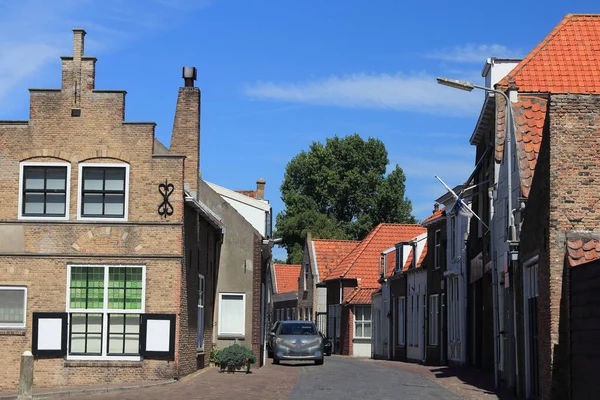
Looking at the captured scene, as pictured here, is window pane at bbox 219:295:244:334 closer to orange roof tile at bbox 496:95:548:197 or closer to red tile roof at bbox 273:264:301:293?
orange roof tile at bbox 496:95:548:197

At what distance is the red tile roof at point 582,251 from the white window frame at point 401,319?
95.9 ft

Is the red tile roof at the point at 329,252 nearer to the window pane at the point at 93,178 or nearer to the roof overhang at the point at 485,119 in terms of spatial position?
the roof overhang at the point at 485,119

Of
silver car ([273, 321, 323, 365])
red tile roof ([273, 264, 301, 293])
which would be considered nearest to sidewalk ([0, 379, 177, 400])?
silver car ([273, 321, 323, 365])

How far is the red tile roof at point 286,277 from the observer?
76375 mm

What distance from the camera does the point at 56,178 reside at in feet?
85.0

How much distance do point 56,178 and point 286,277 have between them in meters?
51.4

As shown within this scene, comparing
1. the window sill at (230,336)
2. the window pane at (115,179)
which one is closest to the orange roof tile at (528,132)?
the window pane at (115,179)

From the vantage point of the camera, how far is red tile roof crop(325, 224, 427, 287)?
5634cm

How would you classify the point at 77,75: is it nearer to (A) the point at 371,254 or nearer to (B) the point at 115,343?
(B) the point at 115,343

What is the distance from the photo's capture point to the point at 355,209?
7681 cm

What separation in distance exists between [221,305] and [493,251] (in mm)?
11288

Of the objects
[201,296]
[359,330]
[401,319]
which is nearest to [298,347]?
[201,296]

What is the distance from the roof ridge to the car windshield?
12.9 meters

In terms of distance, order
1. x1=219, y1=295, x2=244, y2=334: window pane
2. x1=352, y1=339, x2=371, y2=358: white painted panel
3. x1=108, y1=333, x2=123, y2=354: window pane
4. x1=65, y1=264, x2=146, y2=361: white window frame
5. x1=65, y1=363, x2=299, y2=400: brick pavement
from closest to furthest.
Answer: x1=65, y1=363, x2=299, y2=400: brick pavement, x1=65, y1=264, x2=146, y2=361: white window frame, x1=108, y1=333, x2=123, y2=354: window pane, x1=219, y1=295, x2=244, y2=334: window pane, x1=352, y1=339, x2=371, y2=358: white painted panel
